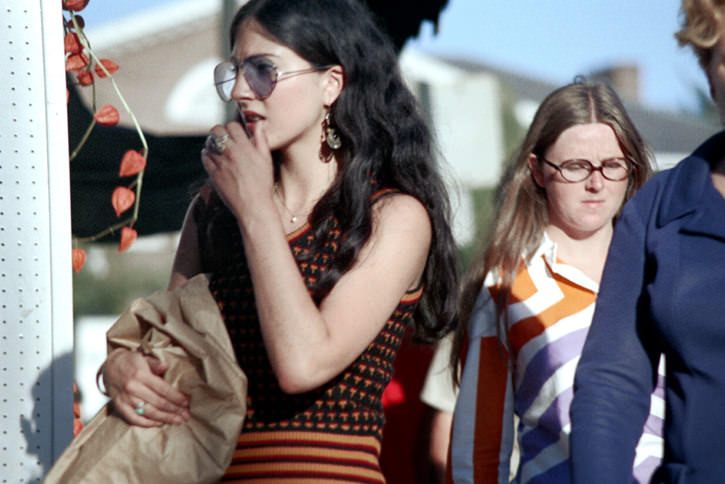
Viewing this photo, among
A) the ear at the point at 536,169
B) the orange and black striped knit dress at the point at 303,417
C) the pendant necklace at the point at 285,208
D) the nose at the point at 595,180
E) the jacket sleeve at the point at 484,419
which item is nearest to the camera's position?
the orange and black striped knit dress at the point at 303,417

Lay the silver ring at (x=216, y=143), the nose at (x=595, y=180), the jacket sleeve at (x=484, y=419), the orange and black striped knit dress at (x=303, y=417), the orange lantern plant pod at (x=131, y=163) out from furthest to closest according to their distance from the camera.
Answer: the orange lantern plant pod at (x=131, y=163), the nose at (x=595, y=180), the jacket sleeve at (x=484, y=419), the silver ring at (x=216, y=143), the orange and black striped knit dress at (x=303, y=417)

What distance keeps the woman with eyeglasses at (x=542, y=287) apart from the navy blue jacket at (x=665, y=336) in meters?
0.94

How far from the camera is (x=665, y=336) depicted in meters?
1.64

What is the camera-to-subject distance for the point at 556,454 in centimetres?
266

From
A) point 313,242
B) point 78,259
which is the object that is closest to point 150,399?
point 313,242

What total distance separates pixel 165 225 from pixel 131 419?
2.62 m

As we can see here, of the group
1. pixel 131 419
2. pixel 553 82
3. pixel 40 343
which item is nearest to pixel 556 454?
pixel 131 419

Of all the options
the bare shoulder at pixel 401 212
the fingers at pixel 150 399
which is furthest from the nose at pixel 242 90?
the fingers at pixel 150 399

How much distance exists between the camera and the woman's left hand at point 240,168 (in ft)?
6.96

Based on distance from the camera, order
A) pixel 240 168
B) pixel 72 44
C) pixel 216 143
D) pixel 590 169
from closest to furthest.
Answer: pixel 240 168, pixel 216 143, pixel 72 44, pixel 590 169

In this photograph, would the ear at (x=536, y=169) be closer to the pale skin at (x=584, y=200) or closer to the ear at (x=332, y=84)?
the pale skin at (x=584, y=200)

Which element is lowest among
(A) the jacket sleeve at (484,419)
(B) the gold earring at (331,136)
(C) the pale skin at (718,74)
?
(A) the jacket sleeve at (484,419)

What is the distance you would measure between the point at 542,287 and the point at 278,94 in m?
1.09

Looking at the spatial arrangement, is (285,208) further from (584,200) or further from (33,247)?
(584,200)
